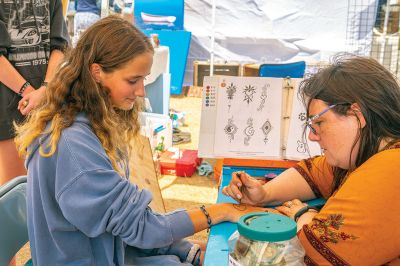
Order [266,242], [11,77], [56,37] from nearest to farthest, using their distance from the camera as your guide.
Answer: [266,242] < [11,77] < [56,37]

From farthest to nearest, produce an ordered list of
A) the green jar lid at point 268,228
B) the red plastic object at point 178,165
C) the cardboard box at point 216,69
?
the cardboard box at point 216,69, the red plastic object at point 178,165, the green jar lid at point 268,228

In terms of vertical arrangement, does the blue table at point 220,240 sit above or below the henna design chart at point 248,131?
below

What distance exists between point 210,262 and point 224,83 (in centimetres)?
98

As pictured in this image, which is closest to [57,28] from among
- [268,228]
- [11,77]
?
[11,77]

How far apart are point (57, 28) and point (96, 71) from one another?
0.94 m

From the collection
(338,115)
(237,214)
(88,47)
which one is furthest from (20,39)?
(338,115)

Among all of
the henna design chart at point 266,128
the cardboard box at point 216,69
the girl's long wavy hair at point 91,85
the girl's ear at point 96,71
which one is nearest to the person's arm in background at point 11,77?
the girl's long wavy hair at point 91,85

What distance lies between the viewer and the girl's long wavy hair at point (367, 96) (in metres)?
1.14

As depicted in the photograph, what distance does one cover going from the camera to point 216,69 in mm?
7289

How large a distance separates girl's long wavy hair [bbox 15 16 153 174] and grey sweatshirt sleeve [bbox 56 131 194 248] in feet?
0.33

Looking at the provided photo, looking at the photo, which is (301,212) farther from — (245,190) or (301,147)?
(301,147)

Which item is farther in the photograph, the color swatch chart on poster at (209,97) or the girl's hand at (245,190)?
the color swatch chart on poster at (209,97)

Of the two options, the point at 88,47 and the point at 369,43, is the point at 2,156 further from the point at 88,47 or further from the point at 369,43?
the point at 369,43

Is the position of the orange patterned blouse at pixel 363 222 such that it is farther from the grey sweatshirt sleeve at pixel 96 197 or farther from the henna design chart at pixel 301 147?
Answer: the henna design chart at pixel 301 147
